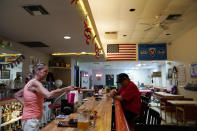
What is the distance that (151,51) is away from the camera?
8.17 meters

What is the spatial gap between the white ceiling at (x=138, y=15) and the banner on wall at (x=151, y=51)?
1.19 meters

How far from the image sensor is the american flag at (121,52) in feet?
26.9

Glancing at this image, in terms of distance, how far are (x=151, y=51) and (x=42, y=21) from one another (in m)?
6.65

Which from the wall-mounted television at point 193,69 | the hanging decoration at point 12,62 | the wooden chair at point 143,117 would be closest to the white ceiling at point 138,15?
the wall-mounted television at point 193,69

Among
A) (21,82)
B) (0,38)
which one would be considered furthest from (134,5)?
(21,82)

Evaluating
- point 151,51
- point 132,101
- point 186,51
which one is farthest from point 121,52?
point 132,101

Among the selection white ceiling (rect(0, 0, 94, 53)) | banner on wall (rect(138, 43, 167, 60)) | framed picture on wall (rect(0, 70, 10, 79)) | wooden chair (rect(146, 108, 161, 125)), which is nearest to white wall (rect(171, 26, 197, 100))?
banner on wall (rect(138, 43, 167, 60))

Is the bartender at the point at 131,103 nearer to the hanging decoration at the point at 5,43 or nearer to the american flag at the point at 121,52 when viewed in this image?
the hanging decoration at the point at 5,43

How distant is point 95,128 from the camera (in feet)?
5.15

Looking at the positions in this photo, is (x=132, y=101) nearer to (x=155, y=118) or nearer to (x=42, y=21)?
(x=155, y=118)

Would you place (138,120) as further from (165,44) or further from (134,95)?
(165,44)

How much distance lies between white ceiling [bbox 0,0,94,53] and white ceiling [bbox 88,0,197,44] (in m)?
1.51

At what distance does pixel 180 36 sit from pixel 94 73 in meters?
14.4

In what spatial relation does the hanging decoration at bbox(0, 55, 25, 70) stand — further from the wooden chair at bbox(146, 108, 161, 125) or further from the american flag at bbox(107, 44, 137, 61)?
the american flag at bbox(107, 44, 137, 61)
